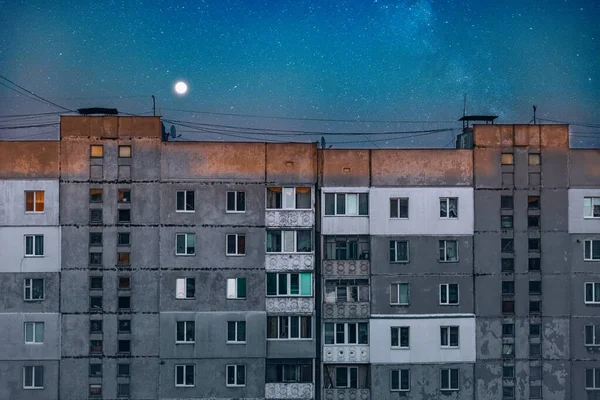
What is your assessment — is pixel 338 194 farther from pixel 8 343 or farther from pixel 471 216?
pixel 8 343

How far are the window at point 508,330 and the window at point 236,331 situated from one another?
16732 mm

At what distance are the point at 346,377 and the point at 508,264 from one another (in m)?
12.8

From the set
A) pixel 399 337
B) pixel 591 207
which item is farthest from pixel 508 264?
pixel 399 337

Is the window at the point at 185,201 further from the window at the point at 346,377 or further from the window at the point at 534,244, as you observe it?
the window at the point at 534,244

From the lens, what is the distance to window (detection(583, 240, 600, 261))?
52000mm

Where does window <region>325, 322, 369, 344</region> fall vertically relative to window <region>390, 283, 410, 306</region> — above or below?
below

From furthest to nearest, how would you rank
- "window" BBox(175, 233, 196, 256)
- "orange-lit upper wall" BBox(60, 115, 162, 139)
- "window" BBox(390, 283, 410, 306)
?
"window" BBox(390, 283, 410, 306) → "window" BBox(175, 233, 196, 256) → "orange-lit upper wall" BBox(60, 115, 162, 139)

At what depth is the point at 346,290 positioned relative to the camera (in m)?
51.7

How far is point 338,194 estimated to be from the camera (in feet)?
170

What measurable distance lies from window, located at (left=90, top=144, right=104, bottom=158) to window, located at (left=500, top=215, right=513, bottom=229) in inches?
1022

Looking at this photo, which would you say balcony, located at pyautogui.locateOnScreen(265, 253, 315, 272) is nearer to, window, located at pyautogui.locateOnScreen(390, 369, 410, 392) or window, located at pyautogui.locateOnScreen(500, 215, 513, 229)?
window, located at pyautogui.locateOnScreen(390, 369, 410, 392)

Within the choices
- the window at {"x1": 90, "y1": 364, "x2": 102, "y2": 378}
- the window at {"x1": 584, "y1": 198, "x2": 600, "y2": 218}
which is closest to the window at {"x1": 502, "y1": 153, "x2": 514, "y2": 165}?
the window at {"x1": 584, "y1": 198, "x2": 600, "y2": 218}

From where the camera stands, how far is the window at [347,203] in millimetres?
51625

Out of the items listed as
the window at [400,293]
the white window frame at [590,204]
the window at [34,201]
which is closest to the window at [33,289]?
the window at [34,201]
